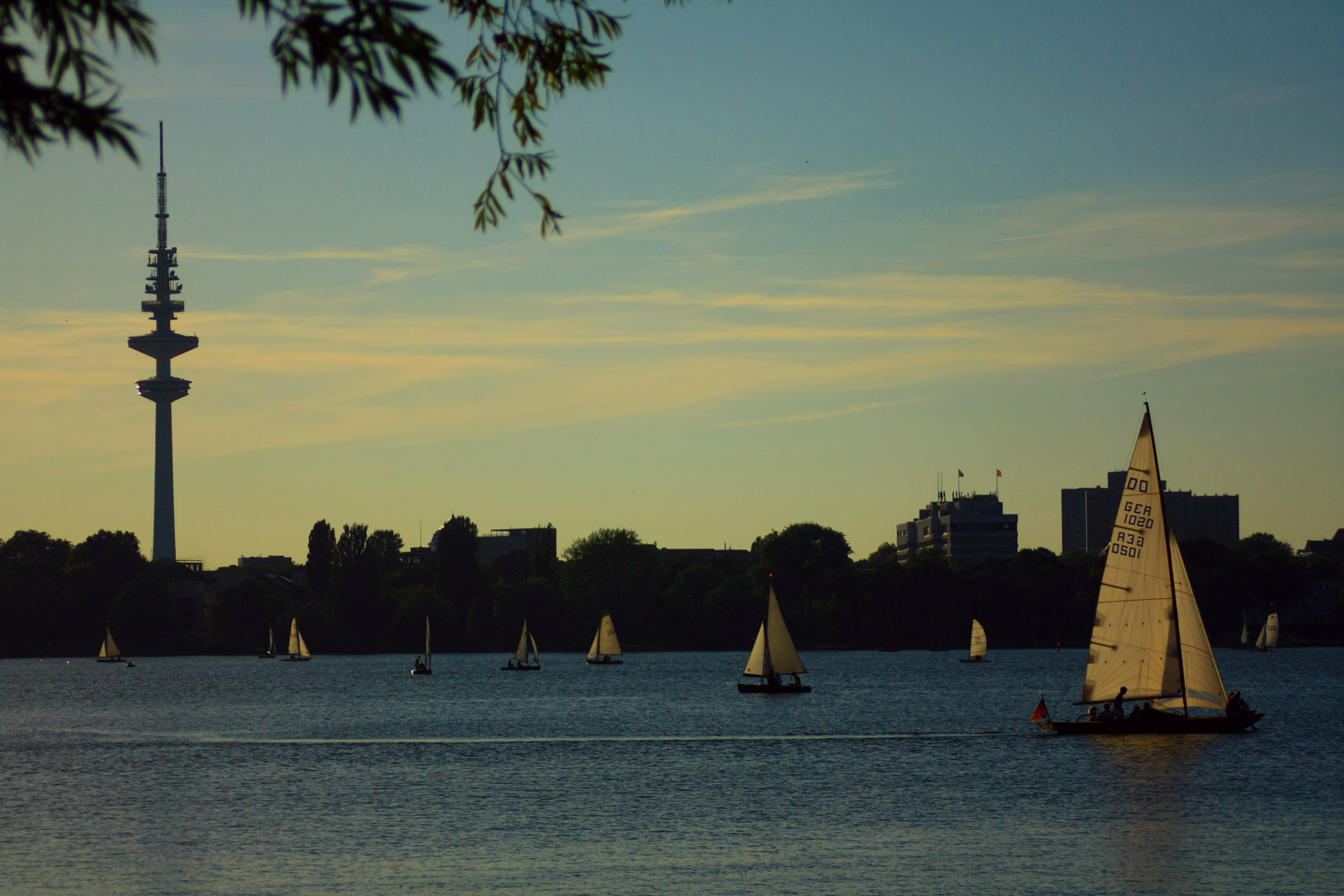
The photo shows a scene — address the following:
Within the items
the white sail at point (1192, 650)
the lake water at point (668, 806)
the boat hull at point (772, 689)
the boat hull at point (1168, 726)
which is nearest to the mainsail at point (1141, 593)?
the white sail at point (1192, 650)

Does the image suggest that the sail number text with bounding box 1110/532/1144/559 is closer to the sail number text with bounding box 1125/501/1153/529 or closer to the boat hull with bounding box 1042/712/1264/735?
the sail number text with bounding box 1125/501/1153/529

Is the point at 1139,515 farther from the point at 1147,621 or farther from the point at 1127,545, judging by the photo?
the point at 1147,621

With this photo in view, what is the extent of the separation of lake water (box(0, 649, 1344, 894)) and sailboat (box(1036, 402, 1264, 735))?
4036 mm

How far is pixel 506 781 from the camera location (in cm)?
8275

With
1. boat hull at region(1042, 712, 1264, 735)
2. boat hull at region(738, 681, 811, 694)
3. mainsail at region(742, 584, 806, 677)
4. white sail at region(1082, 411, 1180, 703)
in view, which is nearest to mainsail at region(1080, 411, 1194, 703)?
white sail at region(1082, 411, 1180, 703)

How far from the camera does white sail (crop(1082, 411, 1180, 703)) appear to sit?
262 feet

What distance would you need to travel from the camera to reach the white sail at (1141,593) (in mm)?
79875

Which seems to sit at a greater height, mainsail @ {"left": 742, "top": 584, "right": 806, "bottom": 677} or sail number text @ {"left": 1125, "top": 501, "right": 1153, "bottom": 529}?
sail number text @ {"left": 1125, "top": 501, "right": 1153, "bottom": 529}

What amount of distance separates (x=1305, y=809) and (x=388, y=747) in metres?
58.9

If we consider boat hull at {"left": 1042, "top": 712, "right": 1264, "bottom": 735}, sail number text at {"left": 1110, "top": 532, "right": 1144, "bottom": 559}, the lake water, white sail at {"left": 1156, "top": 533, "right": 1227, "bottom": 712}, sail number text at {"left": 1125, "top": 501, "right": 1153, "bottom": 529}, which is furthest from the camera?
boat hull at {"left": 1042, "top": 712, "right": 1264, "bottom": 735}

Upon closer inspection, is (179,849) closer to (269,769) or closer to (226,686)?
(269,769)

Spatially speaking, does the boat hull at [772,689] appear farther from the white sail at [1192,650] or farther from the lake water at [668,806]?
the white sail at [1192,650]

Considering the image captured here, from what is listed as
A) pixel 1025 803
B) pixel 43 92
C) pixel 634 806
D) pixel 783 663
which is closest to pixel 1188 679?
pixel 1025 803

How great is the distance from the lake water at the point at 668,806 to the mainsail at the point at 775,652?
5016mm
